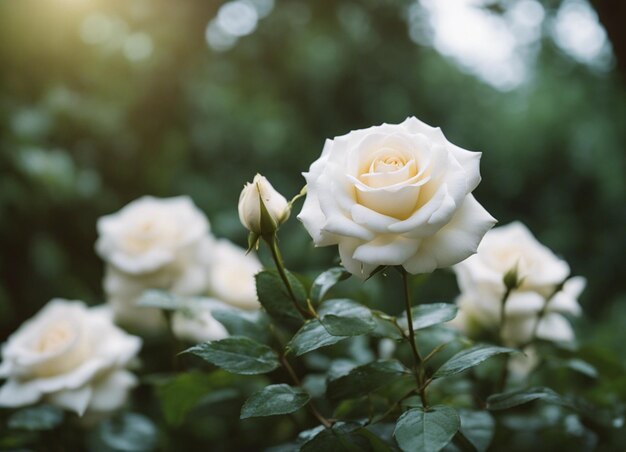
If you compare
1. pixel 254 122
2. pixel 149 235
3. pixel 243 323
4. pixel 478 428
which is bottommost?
pixel 478 428

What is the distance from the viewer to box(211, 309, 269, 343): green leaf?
19.0 inches

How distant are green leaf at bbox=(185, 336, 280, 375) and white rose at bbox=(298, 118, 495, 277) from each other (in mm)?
95

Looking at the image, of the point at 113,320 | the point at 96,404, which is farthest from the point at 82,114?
the point at 96,404

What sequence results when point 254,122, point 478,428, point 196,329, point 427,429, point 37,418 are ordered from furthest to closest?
point 254,122
point 196,329
point 37,418
point 478,428
point 427,429

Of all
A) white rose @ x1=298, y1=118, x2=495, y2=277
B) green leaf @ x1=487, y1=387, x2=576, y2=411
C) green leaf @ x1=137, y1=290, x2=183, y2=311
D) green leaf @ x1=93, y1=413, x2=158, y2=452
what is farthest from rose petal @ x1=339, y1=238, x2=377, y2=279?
green leaf @ x1=93, y1=413, x2=158, y2=452

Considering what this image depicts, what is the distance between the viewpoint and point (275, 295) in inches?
16.9

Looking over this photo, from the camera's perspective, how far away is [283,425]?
646 millimetres

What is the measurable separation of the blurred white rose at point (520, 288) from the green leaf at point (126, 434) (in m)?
0.34

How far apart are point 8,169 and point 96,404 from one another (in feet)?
2.02

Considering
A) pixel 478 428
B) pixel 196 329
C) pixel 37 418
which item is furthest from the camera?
pixel 196 329

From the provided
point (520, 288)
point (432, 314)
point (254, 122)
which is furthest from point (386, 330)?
point (254, 122)

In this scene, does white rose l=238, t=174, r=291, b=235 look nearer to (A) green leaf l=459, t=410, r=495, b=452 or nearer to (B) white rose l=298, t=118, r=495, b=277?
(B) white rose l=298, t=118, r=495, b=277

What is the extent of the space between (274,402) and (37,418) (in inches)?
11.7

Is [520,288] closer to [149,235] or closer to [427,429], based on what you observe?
[427,429]
